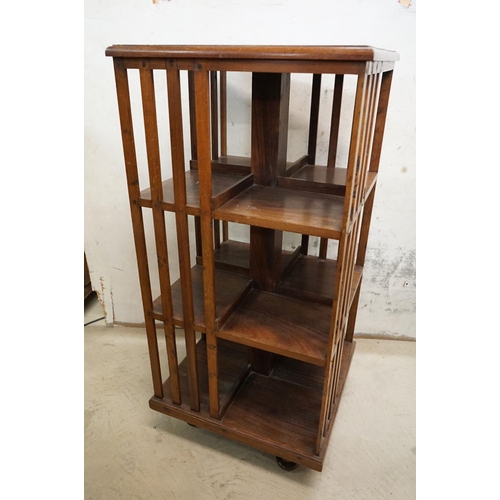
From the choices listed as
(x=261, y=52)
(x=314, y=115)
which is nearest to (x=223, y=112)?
(x=314, y=115)

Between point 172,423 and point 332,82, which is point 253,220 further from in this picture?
point 172,423

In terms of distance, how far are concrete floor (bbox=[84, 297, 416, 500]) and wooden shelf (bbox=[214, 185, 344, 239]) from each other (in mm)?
998

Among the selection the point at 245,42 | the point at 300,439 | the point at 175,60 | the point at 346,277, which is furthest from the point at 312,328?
the point at 245,42

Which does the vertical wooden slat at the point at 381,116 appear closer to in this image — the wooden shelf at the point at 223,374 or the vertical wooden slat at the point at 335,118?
the vertical wooden slat at the point at 335,118

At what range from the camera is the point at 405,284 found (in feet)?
→ 6.73

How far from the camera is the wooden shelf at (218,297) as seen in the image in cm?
138

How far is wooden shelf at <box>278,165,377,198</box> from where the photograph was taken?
1.31m

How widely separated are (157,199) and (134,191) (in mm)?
91

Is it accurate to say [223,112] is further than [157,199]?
Yes

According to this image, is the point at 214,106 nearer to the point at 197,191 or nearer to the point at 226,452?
the point at 197,191

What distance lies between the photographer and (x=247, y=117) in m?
1.80

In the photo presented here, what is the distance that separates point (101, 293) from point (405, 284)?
1.69 m

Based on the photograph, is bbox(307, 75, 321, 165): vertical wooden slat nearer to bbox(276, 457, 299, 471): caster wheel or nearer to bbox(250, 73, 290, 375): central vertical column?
bbox(250, 73, 290, 375): central vertical column

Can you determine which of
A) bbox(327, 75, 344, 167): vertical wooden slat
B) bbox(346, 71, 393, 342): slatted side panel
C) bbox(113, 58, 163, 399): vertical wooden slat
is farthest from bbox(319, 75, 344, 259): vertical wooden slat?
bbox(113, 58, 163, 399): vertical wooden slat
